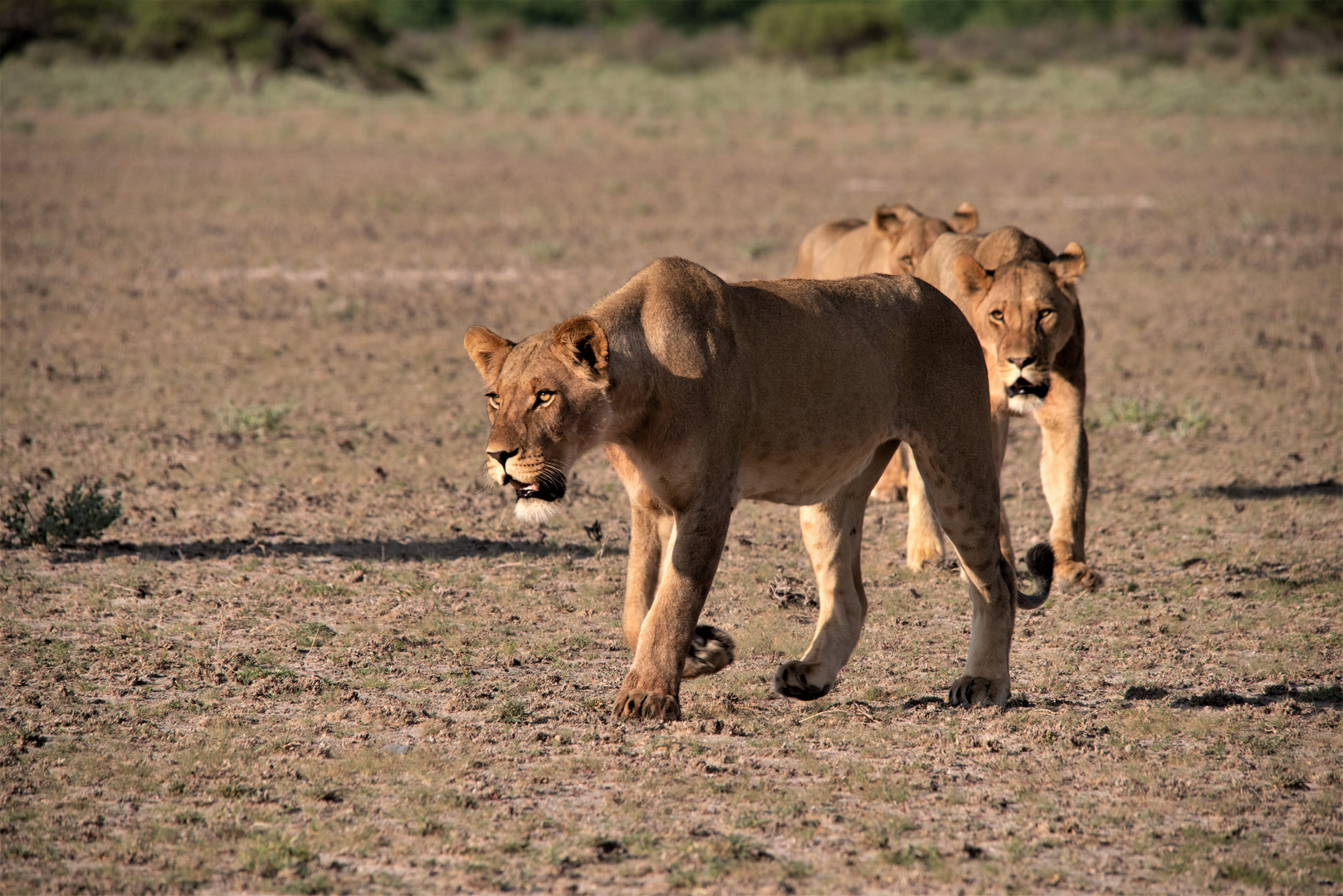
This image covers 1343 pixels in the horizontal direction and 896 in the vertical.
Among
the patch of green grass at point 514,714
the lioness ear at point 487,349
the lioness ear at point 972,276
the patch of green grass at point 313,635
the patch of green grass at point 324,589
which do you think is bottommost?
the patch of green grass at point 313,635

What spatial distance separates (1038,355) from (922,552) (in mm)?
1263

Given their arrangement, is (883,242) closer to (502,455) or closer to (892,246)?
(892,246)

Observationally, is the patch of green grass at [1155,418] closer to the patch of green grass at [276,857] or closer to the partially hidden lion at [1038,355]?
the partially hidden lion at [1038,355]

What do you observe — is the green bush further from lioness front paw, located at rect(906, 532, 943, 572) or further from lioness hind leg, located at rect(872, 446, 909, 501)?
lioness front paw, located at rect(906, 532, 943, 572)

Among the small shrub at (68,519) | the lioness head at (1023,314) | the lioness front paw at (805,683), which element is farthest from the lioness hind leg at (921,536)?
the small shrub at (68,519)

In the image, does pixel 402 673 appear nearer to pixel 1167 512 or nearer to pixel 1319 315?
pixel 1167 512

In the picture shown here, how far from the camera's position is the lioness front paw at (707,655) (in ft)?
15.6

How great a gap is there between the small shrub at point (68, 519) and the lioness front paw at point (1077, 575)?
425cm

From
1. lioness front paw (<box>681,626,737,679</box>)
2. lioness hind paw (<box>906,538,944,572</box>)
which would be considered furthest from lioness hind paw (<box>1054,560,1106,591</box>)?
lioness front paw (<box>681,626,737,679</box>)

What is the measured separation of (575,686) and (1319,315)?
10.5m

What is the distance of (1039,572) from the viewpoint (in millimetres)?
5414

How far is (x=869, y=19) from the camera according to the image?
57.7 meters

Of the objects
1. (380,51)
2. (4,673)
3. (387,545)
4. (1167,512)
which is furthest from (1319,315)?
(380,51)

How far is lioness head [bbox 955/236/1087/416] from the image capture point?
6160mm
